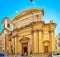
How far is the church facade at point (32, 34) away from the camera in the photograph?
1019cm

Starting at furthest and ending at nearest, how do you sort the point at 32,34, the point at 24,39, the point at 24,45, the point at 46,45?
the point at 24,45, the point at 24,39, the point at 32,34, the point at 46,45

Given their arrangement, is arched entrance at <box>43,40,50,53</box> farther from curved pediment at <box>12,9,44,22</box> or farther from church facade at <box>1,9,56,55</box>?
curved pediment at <box>12,9,44,22</box>

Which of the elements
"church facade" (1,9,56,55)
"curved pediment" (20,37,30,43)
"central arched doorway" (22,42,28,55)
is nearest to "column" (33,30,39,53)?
"church facade" (1,9,56,55)

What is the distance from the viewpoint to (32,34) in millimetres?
10602

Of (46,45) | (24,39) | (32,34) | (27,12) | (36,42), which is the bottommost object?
(46,45)

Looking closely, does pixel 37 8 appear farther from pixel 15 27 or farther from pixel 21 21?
pixel 15 27

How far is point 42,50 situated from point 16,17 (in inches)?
125

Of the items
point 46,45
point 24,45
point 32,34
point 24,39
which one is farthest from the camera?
point 24,45

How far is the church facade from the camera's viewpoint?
33.4 feet

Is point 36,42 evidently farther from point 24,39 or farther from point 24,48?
point 24,48

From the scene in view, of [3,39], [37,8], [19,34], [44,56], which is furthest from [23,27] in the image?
[3,39]

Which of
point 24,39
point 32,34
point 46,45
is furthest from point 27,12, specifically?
point 46,45

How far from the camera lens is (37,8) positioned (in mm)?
10820

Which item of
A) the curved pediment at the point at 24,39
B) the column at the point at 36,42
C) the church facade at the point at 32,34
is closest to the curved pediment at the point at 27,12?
the church facade at the point at 32,34
